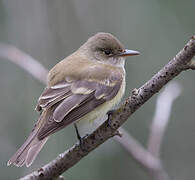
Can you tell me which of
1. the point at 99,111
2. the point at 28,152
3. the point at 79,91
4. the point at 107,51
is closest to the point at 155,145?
the point at 99,111

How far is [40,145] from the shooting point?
3.52 m

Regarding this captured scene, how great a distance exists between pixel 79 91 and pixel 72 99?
0.13 meters

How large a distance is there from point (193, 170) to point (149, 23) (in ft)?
7.10

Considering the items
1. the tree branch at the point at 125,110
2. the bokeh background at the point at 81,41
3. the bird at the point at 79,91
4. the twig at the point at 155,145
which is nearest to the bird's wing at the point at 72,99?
the bird at the point at 79,91

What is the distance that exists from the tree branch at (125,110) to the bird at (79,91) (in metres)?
0.21

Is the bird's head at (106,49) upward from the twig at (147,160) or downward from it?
upward

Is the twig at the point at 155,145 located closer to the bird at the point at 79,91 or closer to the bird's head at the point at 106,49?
the bird at the point at 79,91

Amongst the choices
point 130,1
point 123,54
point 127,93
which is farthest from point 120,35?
point 123,54

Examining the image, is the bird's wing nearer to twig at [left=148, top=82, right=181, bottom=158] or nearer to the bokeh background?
twig at [left=148, top=82, right=181, bottom=158]

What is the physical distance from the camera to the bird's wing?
356 cm

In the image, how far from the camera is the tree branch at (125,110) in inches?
115

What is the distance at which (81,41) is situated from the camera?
20.7 ft

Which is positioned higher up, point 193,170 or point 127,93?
point 127,93

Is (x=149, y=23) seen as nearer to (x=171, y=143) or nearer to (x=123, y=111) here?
(x=171, y=143)
